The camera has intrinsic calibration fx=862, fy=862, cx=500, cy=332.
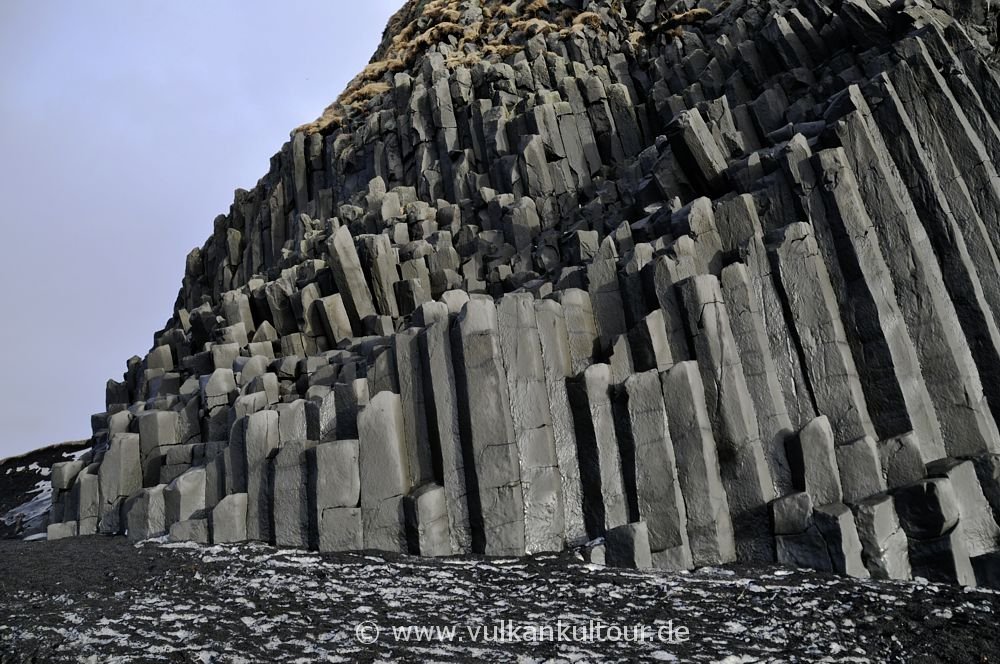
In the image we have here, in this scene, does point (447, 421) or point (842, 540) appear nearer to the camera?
point (842, 540)

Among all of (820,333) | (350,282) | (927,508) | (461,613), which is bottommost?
(461,613)

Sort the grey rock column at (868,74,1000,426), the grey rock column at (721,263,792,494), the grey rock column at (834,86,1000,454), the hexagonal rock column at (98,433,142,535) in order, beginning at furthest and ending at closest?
1. the hexagonal rock column at (98,433,142,535)
2. the grey rock column at (868,74,1000,426)
3. the grey rock column at (834,86,1000,454)
4. the grey rock column at (721,263,792,494)

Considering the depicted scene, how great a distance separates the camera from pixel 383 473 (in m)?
10.4

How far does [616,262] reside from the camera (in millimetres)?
13008

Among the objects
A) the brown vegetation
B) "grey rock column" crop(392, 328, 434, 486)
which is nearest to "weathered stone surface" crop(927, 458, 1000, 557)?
"grey rock column" crop(392, 328, 434, 486)

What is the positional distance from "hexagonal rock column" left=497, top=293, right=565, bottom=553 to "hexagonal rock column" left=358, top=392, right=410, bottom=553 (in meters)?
1.45

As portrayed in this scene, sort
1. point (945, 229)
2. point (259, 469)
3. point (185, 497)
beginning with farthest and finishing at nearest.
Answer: point (945, 229) → point (185, 497) → point (259, 469)

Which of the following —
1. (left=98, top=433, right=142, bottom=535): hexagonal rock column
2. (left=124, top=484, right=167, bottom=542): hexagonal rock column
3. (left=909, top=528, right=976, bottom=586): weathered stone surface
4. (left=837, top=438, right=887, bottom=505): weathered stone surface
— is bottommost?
(left=909, top=528, right=976, bottom=586): weathered stone surface

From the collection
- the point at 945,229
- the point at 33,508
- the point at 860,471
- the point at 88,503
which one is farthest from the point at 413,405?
the point at 33,508

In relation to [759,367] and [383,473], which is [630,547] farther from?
[759,367]

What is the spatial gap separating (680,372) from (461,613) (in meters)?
4.16

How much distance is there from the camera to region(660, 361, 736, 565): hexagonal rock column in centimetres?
995

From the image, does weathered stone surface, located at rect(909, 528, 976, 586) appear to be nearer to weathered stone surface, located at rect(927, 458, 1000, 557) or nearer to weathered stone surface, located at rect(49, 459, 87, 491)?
weathered stone surface, located at rect(927, 458, 1000, 557)

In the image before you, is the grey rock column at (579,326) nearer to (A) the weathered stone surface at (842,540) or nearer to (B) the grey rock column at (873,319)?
(B) the grey rock column at (873,319)
